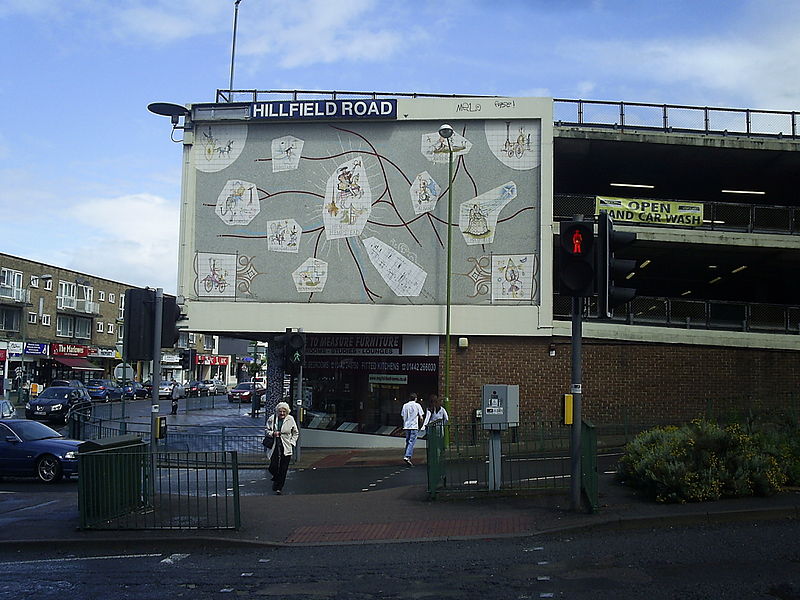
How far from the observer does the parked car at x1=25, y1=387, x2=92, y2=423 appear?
3747 centimetres

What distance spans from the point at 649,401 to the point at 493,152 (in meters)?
9.35

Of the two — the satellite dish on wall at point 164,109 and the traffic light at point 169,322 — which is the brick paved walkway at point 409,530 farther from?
the satellite dish on wall at point 164,109

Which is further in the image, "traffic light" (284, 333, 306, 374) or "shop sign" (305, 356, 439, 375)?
"shop sign" (305, 356, 439, 375)

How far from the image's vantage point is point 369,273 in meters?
26.0

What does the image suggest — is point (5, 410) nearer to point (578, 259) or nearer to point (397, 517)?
point (397, 517)

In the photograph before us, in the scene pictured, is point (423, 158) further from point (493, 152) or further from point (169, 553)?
point (169, 553)

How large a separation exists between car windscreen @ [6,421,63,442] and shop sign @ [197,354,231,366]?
7339 centimetres

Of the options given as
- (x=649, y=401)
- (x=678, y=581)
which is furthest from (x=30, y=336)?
(x=678, y=581)

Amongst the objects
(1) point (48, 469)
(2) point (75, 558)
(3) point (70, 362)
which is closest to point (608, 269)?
(2) point (75, 558)

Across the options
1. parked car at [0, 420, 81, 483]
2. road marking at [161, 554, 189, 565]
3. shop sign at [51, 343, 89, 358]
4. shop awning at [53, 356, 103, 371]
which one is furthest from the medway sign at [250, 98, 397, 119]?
shop awning at [53, 356, 103, 371]

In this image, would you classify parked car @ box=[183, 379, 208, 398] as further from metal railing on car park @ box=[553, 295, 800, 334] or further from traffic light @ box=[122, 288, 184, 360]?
traffic light @ box=[122, 288, 184, 360]

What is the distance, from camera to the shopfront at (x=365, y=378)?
26.0 metres

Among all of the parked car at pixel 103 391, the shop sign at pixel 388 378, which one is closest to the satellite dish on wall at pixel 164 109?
the shop sign at pixel 388 378

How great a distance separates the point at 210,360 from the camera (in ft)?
326
